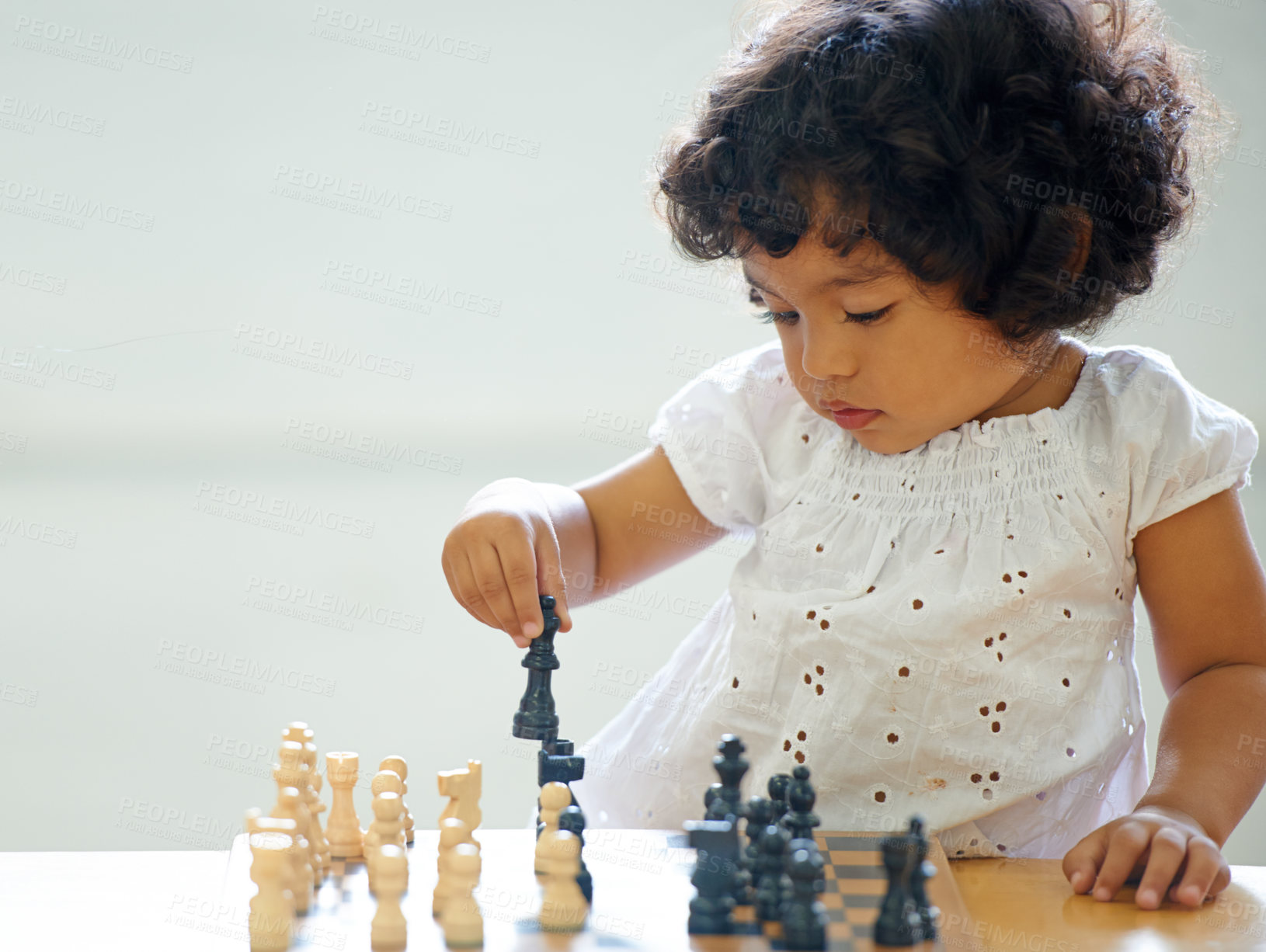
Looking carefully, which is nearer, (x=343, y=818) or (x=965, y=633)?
(x=343, y=818)

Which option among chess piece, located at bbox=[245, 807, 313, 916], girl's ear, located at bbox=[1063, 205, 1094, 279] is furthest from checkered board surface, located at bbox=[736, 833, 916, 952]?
girl's ear, located at bbox=[1063, 205, 1094, 279]

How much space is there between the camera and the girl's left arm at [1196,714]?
27.9 inches

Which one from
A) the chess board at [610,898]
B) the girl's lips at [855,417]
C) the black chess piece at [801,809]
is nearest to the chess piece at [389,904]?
the chess board at [610,898]

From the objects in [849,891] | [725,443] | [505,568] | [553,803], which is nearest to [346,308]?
[725,443]

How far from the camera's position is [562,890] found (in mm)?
630

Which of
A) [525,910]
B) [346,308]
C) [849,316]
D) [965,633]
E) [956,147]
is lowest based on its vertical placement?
[525,910]

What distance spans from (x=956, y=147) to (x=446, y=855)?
1.87 feet

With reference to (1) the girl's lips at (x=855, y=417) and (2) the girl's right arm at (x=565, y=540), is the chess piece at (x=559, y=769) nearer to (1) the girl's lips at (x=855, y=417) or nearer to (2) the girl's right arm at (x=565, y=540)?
(2) the girl's right arm at (x=565, y=540)

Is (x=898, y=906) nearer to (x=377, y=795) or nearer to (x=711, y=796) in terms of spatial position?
(x=711, y=796)

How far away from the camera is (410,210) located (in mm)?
2174

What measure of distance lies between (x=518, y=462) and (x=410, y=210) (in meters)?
0.48

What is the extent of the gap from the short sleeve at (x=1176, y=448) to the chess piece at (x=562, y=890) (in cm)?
52

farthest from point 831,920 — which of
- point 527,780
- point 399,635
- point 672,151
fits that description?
point 399,635

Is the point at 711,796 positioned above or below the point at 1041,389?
below
